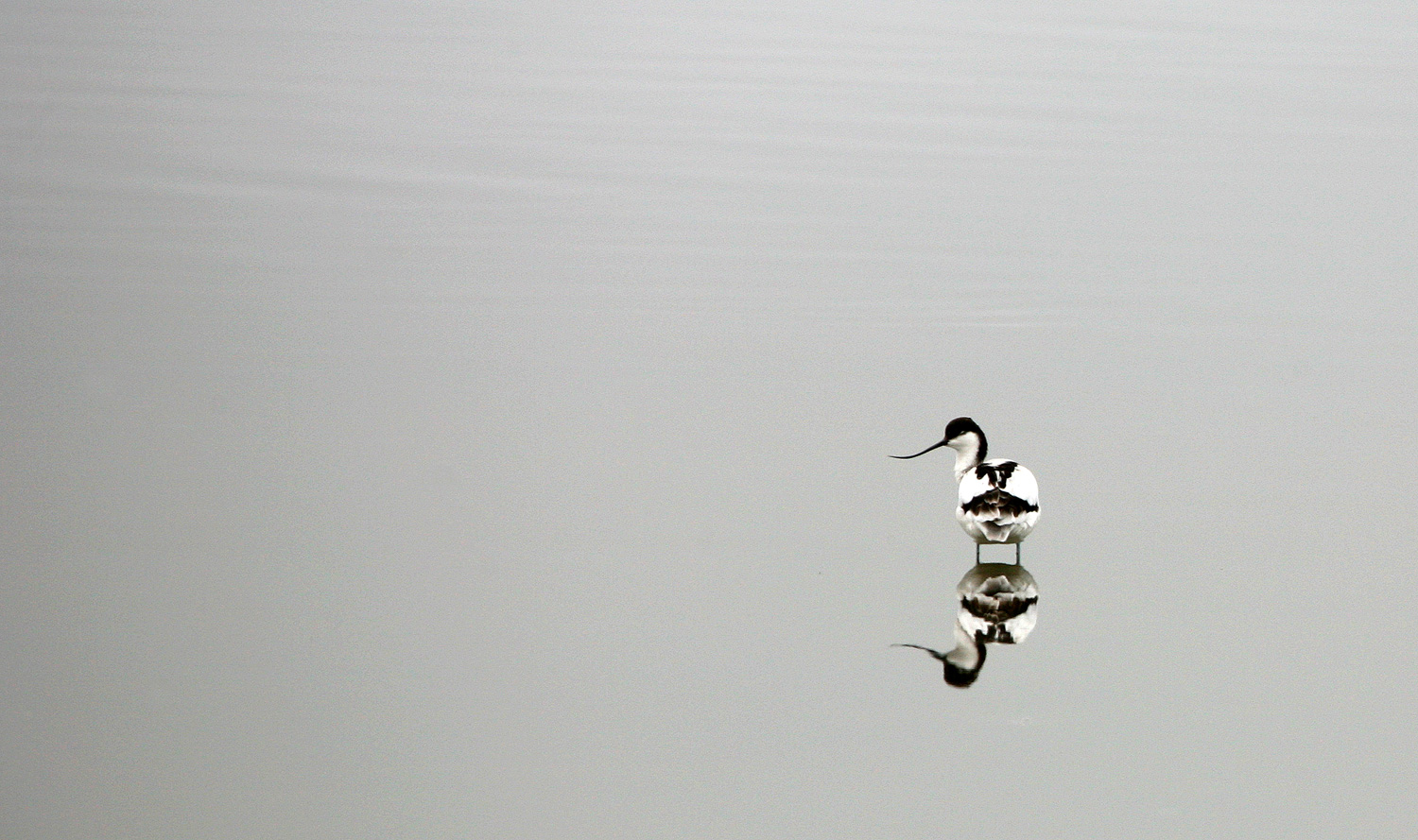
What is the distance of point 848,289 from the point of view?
7.29 meters

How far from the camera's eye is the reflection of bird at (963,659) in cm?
385

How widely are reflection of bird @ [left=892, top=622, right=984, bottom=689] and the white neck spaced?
35.2 inches

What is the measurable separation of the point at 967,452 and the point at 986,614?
82 cm

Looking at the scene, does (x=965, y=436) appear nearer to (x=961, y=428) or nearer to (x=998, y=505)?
(x=961, y=428)

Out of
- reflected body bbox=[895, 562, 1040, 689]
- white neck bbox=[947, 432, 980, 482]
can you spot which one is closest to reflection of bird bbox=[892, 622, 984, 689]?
reflected body bbox=[895, 562, 1040, 689]

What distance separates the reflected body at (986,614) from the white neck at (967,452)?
0.40m

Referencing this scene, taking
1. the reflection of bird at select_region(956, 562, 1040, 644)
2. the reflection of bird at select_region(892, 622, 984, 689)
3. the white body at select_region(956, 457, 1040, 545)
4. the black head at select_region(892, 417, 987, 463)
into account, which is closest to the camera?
the reflection of bird at select_region(892, 622, 984, 689)

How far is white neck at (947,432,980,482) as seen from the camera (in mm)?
4934

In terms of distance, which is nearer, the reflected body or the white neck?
the reflected body

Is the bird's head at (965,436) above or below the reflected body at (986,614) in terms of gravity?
above

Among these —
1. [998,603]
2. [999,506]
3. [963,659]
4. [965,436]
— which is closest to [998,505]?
[999,506]

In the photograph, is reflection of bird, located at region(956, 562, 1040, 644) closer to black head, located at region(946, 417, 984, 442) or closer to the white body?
the white body

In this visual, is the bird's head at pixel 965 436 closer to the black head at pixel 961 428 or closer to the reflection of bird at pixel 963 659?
the black head at pixel 961 428

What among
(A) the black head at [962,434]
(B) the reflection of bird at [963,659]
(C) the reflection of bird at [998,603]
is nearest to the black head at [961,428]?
Result: (A) the black head at [962,434]
